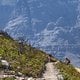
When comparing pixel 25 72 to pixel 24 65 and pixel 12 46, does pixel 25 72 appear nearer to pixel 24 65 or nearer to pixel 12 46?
pixel 24 65

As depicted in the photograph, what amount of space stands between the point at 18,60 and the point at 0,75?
9014mm

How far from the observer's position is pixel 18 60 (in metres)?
41.3

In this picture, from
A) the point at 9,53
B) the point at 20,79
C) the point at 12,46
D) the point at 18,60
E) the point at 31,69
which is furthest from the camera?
the point at 12,46

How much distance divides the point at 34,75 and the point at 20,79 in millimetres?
4606

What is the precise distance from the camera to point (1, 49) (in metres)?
45.0

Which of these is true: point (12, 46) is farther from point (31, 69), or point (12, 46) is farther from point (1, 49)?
point (31, 69)

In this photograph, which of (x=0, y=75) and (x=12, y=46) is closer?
(x=0, y=75)

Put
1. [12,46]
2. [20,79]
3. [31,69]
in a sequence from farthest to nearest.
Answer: [12,46] < [31,69] < [20,79]

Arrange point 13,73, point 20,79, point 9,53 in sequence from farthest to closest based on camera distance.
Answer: point 9,53, point 13,73, point 20,79

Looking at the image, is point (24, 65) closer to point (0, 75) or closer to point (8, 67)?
point (8, 67)

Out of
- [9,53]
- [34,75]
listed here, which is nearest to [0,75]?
[34,75]

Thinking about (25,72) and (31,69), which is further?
(31,69)

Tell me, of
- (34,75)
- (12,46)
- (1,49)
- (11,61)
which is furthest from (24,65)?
(12,46)

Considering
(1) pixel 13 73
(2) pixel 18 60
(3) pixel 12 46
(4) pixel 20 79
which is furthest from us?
(3) pixel 12 46
